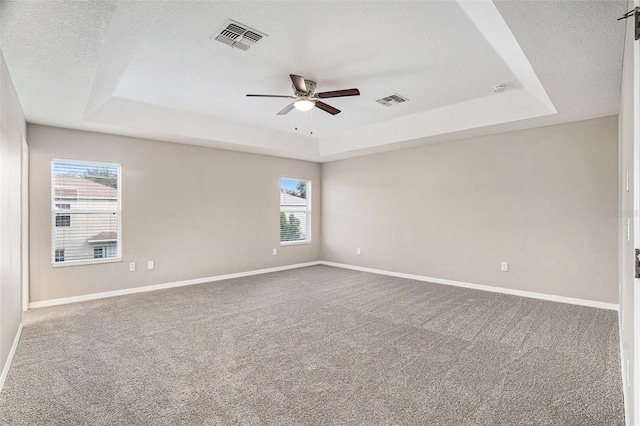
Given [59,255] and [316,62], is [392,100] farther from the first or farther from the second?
[59,255]

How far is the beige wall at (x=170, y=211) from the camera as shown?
4516 millimetres

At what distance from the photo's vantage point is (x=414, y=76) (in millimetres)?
3834

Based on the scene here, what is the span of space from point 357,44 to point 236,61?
4.09 feet

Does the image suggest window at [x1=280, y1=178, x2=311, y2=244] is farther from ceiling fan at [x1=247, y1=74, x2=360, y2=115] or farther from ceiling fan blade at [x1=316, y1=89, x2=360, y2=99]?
ceiling fan blade at [x1=316, y1=89, x2=360, y2=99]

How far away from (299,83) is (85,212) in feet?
12.1

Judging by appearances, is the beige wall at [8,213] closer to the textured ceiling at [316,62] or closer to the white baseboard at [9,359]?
the white baseboard at [9,359]

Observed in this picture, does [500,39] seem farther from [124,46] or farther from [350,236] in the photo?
[350,236]

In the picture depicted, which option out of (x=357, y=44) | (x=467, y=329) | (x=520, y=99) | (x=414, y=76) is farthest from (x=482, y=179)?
(x=357, y=44)

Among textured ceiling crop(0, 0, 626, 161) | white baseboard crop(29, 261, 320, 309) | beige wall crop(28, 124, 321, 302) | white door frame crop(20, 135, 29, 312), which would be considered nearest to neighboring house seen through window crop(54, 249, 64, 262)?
beige wall crop(28, 124, 321, 302)

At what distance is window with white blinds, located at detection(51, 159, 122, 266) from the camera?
15.2 feet

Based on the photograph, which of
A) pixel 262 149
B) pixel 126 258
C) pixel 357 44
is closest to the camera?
pixel 357 44

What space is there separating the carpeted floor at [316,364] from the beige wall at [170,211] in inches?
24.5

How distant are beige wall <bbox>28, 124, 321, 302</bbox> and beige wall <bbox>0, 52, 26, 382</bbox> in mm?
1337

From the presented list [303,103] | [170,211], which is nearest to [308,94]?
[303,103]
